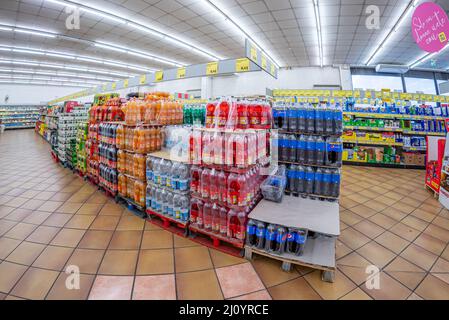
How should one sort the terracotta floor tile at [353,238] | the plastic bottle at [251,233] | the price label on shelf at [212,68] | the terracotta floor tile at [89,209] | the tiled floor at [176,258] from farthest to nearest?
the price label on shelf at [212,68], the terracotta floor tile at [89,209], the terracotta floor tile at [353,238], the plastic bottle at [251,233], the tiled floor at [176,258]

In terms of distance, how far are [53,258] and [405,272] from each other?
368cm

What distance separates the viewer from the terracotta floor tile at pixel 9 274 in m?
1.84

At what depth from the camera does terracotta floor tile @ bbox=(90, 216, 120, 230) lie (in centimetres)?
287

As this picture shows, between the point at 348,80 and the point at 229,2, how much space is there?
336 inches

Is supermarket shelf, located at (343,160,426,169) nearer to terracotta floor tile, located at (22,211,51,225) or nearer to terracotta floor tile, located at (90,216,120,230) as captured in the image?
terracotta floor tile, located at (90,216,120,230)

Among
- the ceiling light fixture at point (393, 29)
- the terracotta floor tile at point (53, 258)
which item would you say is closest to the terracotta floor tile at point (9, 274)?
the terracotta floor tile at point (53, 258)

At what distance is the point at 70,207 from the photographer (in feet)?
11.3

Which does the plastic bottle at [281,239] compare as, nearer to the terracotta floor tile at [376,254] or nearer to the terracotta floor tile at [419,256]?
the terracotta floor tile at [376,254]

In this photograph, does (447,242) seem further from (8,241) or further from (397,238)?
(8,241)

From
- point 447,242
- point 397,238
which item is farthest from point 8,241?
point 447,242

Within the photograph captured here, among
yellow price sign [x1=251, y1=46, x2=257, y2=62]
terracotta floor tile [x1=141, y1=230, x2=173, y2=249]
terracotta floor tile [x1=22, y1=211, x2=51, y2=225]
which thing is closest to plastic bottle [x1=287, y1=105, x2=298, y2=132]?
yellow price sign [x1=251, y1=46, x2=257, y2=62]

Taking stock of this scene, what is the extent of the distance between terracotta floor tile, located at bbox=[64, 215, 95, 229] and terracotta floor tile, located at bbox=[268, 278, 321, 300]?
2571 mm

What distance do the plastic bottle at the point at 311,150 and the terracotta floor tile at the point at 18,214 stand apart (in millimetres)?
4193

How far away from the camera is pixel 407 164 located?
6.57 meters
